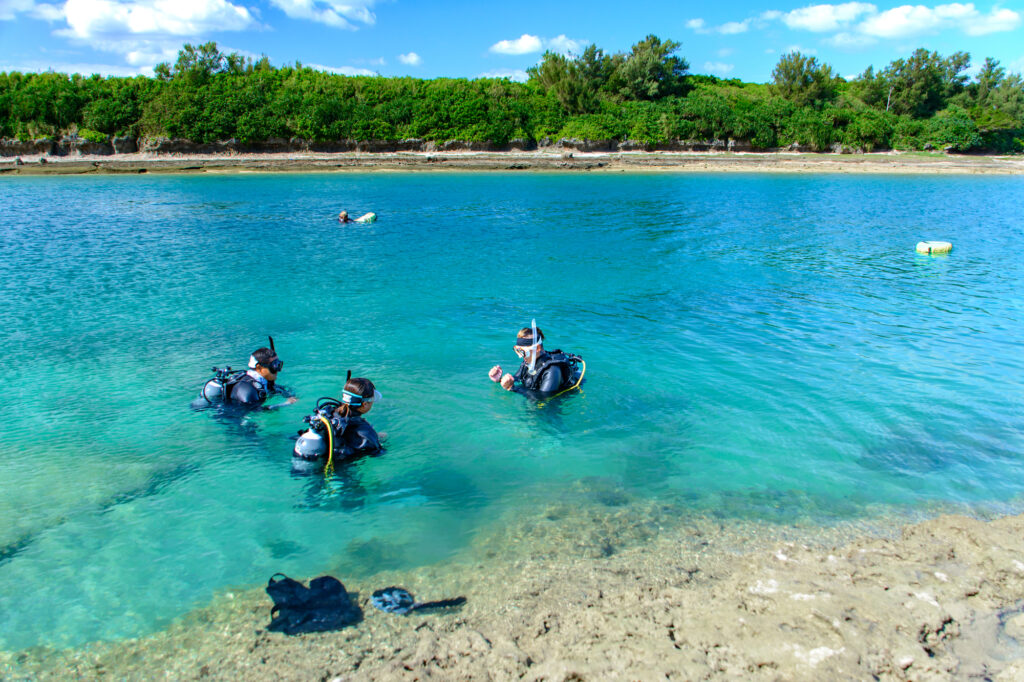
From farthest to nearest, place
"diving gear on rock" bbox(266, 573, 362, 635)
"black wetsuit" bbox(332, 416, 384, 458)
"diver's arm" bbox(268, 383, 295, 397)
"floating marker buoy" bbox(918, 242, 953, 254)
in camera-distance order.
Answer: "floating marker buoy" bbox(918, 242, 953, 254) < "diver's arm" bbox(268, 383, 295, 397) < "black wetsuit" bbox(332, 416, 384, 458) < "diving gear on rock" bbox(266, 573, 362, 635)

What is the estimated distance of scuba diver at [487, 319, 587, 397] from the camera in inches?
362

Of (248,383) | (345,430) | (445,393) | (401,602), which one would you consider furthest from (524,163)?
(401,602)

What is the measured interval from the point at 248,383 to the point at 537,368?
398 centimetres

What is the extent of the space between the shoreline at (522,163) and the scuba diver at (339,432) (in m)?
56.7

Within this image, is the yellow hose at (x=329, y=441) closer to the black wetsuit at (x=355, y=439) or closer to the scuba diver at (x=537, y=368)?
the black wetsuit at (x=355, y=439)

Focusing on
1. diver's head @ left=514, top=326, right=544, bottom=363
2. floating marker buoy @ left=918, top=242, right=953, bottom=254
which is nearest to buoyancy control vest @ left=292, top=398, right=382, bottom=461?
diver's head @ left=514, top=326, right=544, bottom=363

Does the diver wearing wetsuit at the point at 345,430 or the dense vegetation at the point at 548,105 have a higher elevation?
the dense vegetation at the point at 548,105

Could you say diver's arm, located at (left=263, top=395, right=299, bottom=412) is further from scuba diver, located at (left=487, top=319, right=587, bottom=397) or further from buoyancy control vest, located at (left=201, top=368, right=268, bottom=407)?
scuba diver, located at (left=487, top=319, right=587, bottom=397)

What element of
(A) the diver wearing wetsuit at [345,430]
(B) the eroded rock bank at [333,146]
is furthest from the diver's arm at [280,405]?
(B) the eroded rock bank at [333,146]

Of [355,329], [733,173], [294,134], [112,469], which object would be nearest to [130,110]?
[294,134]

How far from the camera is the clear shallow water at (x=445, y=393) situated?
638 cm

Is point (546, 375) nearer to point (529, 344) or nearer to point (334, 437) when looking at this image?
point (529, 344)

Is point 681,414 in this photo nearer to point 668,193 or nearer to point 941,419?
point 941,419

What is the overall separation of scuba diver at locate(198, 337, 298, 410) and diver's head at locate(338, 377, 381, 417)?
5.82ft
